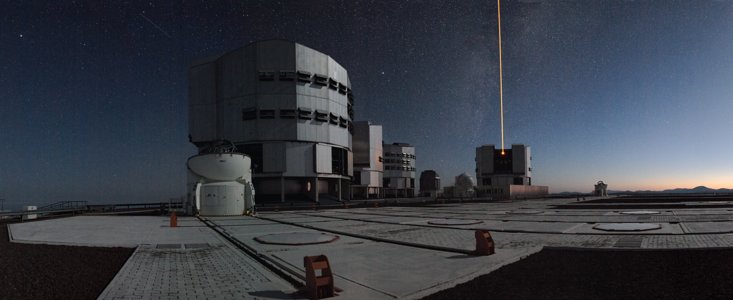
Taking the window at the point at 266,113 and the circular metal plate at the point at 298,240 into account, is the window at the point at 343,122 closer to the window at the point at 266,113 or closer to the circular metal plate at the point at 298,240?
the window at the point at 266,113

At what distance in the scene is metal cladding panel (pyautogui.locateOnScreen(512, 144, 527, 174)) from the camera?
383ft

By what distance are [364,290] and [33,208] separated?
127 feet

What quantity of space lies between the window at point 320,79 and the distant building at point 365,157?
30.9 meters

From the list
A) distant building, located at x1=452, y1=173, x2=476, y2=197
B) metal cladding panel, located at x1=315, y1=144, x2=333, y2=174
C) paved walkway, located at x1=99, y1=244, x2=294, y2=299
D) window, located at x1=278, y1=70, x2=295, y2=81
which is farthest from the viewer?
distant building, located at x1=452, y1=173, x2=476, y2=197

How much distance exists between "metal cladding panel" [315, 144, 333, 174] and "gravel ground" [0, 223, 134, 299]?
47.6 m

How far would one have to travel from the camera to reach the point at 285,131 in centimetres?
5791

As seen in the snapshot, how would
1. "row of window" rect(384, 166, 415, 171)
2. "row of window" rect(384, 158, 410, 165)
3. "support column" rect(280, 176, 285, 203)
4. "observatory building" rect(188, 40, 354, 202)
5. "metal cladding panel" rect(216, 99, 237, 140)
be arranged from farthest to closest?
"row of window" rect(384, 158, 410, 165)
"row of window" rect(384, 166, 415, 171)
"metal cladding panel" rect(216, 99, 237, 140)
"observatory building" rect(188, 40, 354, 202)
"support column" rect(280, 176, 285, 203)

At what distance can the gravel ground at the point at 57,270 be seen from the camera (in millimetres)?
6812

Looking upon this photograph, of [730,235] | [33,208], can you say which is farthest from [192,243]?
[33,208]

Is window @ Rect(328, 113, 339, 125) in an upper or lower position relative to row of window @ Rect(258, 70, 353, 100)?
lower

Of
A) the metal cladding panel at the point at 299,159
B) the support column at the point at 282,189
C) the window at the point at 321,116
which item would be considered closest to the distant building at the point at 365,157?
the window at the point at 321,116

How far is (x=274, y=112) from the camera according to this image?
58.0m

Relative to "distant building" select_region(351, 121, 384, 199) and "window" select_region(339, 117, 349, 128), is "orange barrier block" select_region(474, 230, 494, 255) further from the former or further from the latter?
"distant building" select_region(351, 121, 384, 199)

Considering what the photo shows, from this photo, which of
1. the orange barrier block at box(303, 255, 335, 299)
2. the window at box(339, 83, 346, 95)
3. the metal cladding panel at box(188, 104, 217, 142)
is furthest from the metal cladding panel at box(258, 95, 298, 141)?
the orange barrier block at box(303, 255, 335, 299)
